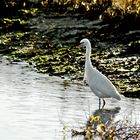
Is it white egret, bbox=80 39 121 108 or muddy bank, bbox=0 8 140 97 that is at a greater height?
white egret, bbox=80 39 121 108

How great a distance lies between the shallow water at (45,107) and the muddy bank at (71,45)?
40.4 inches

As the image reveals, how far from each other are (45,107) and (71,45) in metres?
7.71

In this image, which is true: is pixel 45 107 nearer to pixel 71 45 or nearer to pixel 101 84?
pixel 101 84

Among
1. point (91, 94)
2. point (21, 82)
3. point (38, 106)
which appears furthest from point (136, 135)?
point (21, 82)

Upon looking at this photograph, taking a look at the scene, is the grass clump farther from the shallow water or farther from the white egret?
the white egret

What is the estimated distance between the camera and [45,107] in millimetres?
12484

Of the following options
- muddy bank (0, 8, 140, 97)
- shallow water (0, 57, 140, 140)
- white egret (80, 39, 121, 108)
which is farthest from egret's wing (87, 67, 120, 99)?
muddy bank (0, 8, 140, 97)

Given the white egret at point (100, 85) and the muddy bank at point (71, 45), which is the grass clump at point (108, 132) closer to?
the white egret at point (100, 85)

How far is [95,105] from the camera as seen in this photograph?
13.2m

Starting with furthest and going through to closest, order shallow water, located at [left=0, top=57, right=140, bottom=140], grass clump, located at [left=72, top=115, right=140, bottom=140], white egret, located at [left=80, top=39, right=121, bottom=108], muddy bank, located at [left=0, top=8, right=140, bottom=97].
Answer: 1. muddy bank, located at [left=0, top=8, right=140, bottom=97]
2. white egret, located at [left=80, top=39, right=121, bottom=108]
3. shallow water, located at [left=0, top=57, right=140, bottom=140]
4. grass clump, located at [left=72, top=115, right=140, bottom=140]

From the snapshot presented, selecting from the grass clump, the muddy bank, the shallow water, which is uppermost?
the grass clump

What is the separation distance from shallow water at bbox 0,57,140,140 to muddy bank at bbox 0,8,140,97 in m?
1.03

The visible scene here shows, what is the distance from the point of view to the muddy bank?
16.7 m

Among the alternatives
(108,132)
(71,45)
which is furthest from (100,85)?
(71,45)
